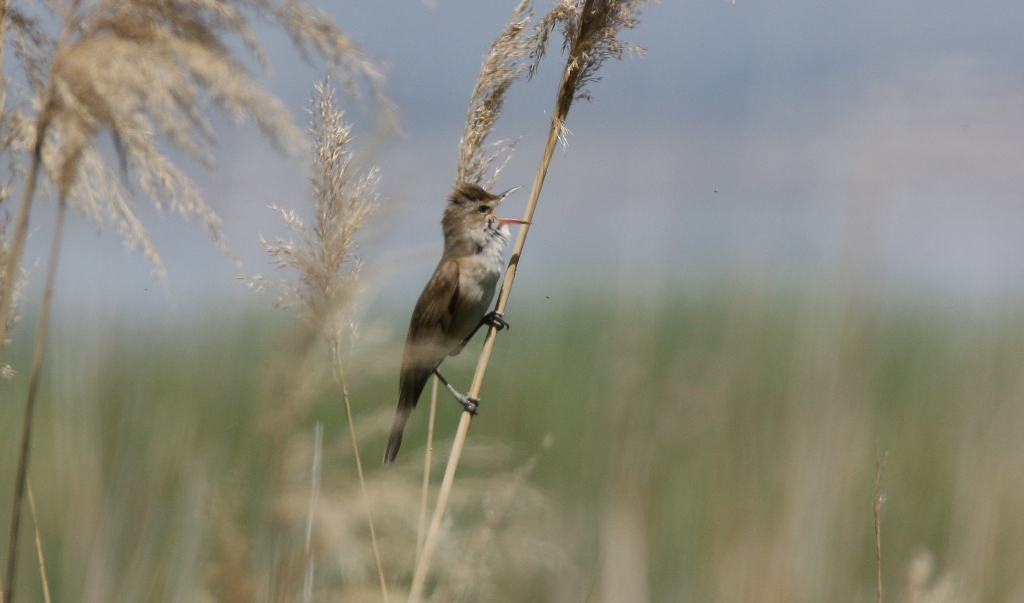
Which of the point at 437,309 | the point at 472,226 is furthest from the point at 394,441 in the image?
the point at 472,226

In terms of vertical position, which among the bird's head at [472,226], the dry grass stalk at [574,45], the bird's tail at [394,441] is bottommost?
the bird's tail at [394,441]

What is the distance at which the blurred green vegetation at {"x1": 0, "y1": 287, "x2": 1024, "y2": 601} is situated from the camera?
175cm

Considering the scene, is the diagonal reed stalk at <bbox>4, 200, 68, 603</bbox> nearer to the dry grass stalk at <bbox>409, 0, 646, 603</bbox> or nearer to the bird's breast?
the dry grass stalk at <bbox>409, 0, 646, 603</bbox>

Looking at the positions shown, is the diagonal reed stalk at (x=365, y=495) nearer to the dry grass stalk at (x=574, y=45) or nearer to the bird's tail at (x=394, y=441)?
the dry grass stalk at (x=574, y=45)

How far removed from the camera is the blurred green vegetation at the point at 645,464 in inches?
68.7

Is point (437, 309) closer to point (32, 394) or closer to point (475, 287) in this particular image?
point (475, 287)

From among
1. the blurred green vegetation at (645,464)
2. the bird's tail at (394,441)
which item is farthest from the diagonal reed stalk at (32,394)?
the bird's tail at (394,441)

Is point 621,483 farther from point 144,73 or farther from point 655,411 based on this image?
point 144,73

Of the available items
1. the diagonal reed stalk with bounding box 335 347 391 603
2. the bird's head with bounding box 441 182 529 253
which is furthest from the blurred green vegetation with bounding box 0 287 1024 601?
the bird's head with bounding box 441 182 529 253

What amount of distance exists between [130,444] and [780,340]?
309 cm

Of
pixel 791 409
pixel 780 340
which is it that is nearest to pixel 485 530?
pixel 791 409

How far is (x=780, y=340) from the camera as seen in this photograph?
167 inches

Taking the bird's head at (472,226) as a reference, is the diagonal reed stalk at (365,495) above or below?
below

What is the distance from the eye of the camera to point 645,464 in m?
1.93
